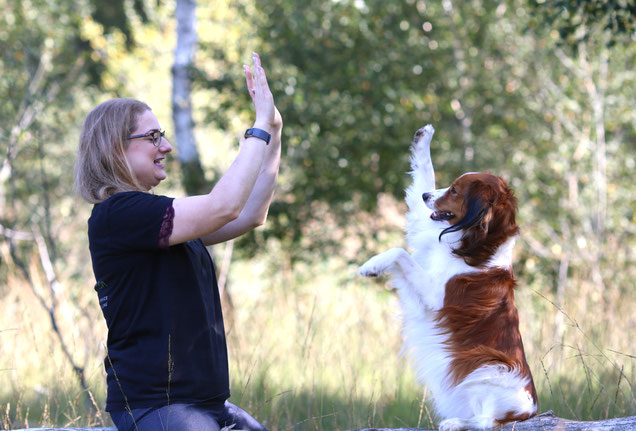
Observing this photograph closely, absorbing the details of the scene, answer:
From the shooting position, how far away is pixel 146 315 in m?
2.23

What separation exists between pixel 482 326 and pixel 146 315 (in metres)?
1.49

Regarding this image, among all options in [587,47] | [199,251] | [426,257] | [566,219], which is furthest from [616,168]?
[199,251]

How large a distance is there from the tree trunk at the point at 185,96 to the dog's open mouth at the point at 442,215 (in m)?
4.41

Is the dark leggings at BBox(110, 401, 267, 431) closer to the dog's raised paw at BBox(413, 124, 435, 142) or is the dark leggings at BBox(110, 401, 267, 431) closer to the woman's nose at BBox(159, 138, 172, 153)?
the woman's nose at BBox(159, 138, 172, 153)

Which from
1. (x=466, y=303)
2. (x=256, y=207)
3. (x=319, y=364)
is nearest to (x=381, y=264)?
(x=466, y=303)

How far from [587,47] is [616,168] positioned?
4.77 feet

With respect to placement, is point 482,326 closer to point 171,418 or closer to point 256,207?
point 256,207

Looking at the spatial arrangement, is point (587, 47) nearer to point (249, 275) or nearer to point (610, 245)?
point (610, 245)

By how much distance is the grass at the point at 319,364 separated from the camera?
363 centimetres

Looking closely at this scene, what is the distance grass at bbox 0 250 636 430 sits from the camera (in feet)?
11.9

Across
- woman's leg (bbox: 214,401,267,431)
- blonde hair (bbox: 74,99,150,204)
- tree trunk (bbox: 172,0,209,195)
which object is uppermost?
tree trunk (bbox: 172,0,209,195)

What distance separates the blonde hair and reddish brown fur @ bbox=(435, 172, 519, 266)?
5.26ft

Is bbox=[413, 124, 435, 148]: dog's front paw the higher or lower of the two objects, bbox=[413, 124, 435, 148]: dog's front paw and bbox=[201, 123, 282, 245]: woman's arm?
the higher

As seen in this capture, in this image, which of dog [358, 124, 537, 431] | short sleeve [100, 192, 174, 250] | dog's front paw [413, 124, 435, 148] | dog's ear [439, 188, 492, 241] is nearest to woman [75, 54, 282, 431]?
short sleeve [100, 192, 174, 250]
